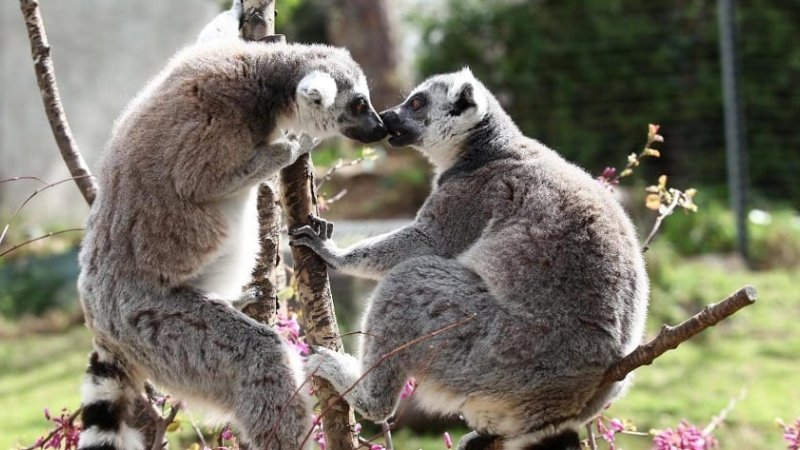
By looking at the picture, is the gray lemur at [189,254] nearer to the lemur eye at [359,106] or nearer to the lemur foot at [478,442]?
the lemur eye at [359,106]

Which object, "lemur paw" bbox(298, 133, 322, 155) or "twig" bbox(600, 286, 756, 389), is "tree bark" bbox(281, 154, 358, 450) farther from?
"twig" bbox(600, 286, 756, 389)

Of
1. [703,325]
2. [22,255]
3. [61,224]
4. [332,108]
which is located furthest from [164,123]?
[61,224]

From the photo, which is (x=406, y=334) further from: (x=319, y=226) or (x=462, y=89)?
(x=462, y=89)

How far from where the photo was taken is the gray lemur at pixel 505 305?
3.81 meters

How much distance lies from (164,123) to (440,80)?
5.23 feet

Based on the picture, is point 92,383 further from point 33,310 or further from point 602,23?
point 602,23

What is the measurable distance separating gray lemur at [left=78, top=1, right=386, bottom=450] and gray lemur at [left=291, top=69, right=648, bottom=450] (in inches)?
12.9

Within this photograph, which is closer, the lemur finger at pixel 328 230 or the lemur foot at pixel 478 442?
the lemur foot at pixel 478 442

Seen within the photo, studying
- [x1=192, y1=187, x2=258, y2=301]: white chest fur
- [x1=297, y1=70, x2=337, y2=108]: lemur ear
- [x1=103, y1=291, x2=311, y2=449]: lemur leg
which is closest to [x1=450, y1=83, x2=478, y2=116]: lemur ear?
[x1=297, y1=70, x2=337, y2=108]: lemur ear

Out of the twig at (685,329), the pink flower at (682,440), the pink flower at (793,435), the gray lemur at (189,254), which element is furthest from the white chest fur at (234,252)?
the pink flower at (793,435)

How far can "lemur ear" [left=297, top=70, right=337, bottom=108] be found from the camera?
409 cm

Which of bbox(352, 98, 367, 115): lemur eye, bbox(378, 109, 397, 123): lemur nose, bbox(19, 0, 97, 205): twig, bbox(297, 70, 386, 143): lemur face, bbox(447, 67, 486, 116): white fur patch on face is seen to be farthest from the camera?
bbox(378, 109, 397, 123): lemur nose

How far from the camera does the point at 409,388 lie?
4.21 m

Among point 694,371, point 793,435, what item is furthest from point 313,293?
point 694,371
